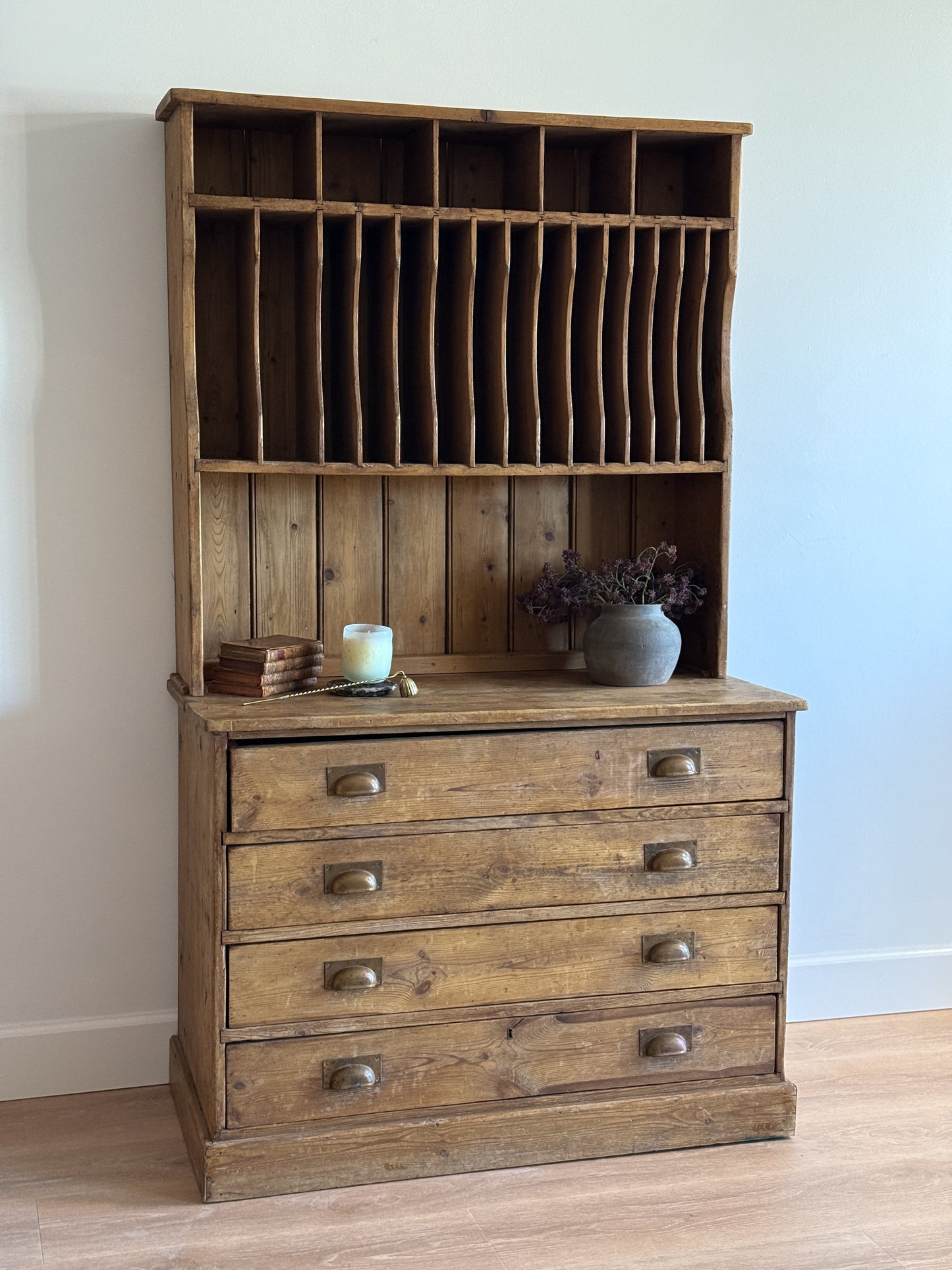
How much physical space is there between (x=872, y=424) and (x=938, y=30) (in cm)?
89

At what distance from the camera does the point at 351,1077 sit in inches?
93.2

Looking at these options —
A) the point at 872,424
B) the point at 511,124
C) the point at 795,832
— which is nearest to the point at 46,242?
the point at 511,124

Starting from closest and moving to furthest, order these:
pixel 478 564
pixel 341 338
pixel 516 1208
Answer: pixel 516 1208 < pixel 341 338 < pixel 478 564

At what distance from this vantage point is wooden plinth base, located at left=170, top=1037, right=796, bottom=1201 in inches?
92.0

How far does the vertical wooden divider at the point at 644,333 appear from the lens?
105 inches

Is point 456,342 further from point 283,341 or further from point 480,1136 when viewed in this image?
point 480,1136

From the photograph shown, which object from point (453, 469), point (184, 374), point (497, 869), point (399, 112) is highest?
point (399, 112)

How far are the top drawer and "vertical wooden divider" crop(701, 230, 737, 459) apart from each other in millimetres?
625

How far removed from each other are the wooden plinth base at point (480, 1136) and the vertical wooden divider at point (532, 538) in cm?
95

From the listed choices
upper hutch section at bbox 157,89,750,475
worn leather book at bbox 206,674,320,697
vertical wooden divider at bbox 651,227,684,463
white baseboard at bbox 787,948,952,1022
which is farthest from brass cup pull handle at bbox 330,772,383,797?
white baseboard at bbox 787,948,952,1022

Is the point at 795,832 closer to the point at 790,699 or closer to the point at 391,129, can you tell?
the point at 790,699

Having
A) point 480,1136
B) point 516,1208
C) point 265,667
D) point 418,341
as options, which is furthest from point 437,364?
point 516,1208

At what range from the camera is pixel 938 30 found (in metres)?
3.01

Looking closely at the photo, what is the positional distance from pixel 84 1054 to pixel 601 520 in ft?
5.11
